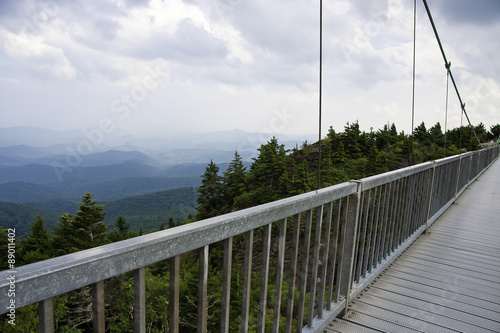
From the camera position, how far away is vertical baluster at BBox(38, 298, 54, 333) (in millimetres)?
715

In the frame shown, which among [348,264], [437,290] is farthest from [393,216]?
[348,264]

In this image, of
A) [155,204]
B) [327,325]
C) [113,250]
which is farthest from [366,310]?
[155,204]

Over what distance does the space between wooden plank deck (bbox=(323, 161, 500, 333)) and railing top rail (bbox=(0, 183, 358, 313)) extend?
1.47 meters

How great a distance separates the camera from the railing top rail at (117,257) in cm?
70

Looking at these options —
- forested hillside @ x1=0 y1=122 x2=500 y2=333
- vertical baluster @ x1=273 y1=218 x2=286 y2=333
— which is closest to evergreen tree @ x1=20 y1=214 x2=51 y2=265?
forested hillside @ x1=0 y1=122 x2=500 y2=333

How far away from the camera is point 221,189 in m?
44.7

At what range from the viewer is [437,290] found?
286cm

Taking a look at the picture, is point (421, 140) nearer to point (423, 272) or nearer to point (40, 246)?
point (423, 272)

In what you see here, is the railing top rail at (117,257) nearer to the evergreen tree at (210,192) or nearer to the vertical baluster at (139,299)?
the vertical baluster at (139,299)

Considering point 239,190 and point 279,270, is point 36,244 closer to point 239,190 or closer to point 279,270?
point 239,190

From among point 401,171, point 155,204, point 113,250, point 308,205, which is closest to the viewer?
point 113,250

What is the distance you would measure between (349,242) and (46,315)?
203 cm

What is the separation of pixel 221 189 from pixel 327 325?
140 feet

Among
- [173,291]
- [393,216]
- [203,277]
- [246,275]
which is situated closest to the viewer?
[173,291]
